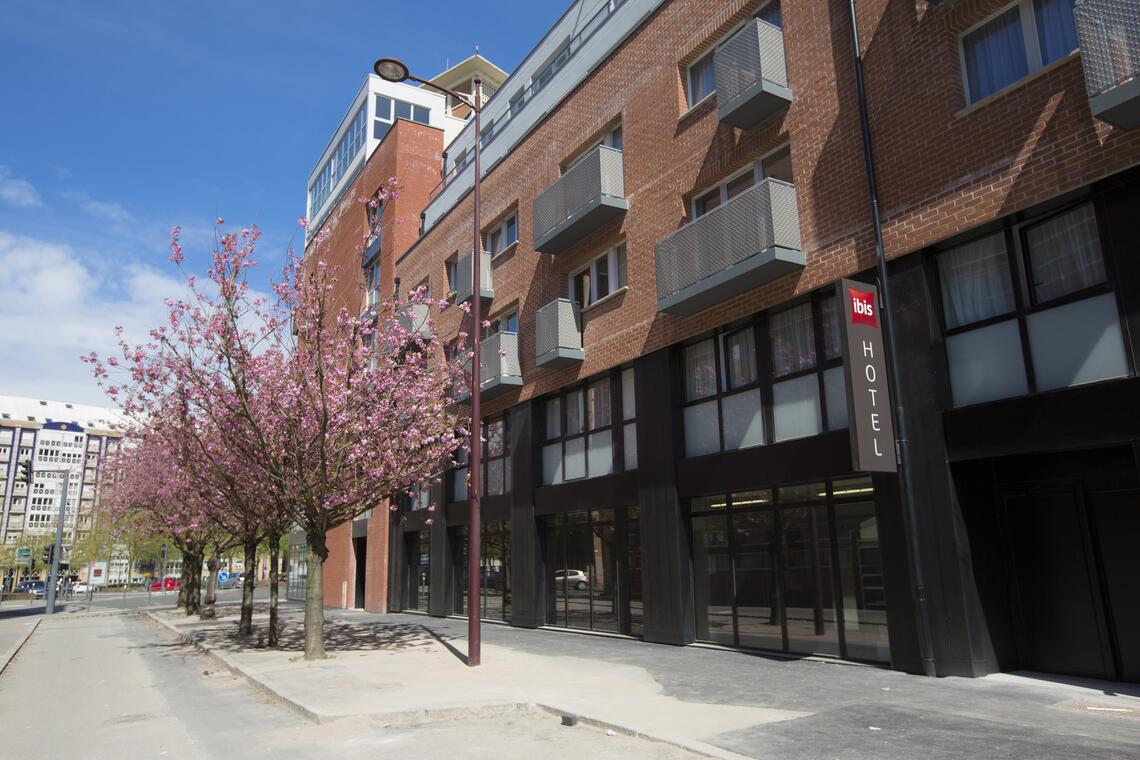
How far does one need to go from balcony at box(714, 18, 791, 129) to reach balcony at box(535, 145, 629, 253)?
12.6 ft

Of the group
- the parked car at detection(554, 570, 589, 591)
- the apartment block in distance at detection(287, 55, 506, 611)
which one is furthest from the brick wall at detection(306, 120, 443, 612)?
the parked car at detection(554, 570, 589, 591)

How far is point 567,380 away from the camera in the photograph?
18.9 m

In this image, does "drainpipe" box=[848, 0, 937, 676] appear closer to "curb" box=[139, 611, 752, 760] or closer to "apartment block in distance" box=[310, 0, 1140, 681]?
"apartment block in distance" box=[310, 0, 1140, 681]

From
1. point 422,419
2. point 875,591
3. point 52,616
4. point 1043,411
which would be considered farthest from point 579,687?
point 52,616

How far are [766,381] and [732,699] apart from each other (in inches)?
229

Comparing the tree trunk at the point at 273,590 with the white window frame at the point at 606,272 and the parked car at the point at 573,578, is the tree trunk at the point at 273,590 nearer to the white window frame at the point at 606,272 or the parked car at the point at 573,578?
the parked car at the point at 573,578

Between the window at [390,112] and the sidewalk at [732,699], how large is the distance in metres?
32.1

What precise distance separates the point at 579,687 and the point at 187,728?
4756 mm

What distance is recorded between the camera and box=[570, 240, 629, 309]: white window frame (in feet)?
58.3

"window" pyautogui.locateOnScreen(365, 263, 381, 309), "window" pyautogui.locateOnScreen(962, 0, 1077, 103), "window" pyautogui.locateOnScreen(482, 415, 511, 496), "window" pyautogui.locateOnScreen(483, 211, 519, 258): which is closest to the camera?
"window" pyautogui.locateOnScreen(962, 0, 1077, 103)

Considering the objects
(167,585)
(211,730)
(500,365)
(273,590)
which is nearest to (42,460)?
(167,585)

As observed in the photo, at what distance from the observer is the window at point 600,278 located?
17.8 meters

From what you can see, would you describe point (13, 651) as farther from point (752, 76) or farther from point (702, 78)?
point (752, 76)

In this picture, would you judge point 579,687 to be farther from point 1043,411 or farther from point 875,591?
point 1043,411
